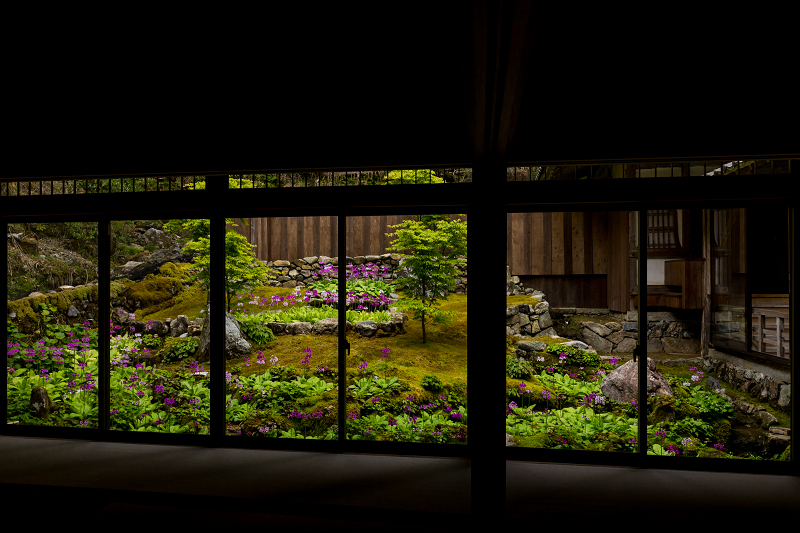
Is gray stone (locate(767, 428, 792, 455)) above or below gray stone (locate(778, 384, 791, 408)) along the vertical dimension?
below

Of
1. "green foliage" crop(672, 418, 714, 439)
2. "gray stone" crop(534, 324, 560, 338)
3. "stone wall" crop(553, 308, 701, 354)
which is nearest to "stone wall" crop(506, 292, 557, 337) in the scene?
"gray stone" crop(534, 324, 560, 338)

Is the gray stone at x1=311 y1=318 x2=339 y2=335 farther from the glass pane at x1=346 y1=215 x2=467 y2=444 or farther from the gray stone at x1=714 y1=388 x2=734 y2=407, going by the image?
the gray stone at x1=714 y1=388 x2=734 y2=407

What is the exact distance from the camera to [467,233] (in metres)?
3.82

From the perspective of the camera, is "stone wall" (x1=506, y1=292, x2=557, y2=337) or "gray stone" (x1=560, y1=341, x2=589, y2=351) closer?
"gray stone" (x1=560, y1=341, x2=589, y2=351)


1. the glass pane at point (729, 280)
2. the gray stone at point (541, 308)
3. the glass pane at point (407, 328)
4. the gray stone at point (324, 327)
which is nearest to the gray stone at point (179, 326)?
the gray stone at point (324, 327)

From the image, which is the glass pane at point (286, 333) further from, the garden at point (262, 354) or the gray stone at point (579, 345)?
the gray stone at point (579, 345)

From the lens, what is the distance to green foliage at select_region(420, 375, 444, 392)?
4.20 metres

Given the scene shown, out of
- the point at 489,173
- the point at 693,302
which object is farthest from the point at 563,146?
the point at 693,302

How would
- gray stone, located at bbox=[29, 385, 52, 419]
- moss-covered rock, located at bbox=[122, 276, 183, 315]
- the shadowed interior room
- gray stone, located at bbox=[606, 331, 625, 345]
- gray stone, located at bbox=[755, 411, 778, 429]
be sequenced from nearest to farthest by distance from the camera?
the shadowed interior room
gray stone, located at bbox=[755, 411, 778, 429]
gray stone, located at bbox=[606, 331, 625, 345]
gray stone, located at bbox=[29, 385, 52, 419]
moss-covered rock, located at bbox=[122, 276, 183, 315]

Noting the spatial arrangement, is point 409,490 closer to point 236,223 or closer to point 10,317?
point 236,223

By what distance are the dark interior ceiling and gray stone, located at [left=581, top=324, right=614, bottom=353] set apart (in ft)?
A: 5.53

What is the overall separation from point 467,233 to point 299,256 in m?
1.81

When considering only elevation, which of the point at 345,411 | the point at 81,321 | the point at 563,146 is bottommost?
the point at 345,411

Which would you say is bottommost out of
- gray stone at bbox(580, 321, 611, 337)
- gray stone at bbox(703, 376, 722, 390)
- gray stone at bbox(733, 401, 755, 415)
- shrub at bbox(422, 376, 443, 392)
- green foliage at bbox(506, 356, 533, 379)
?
gray stone at bbox(733, 401, 755, 415)
